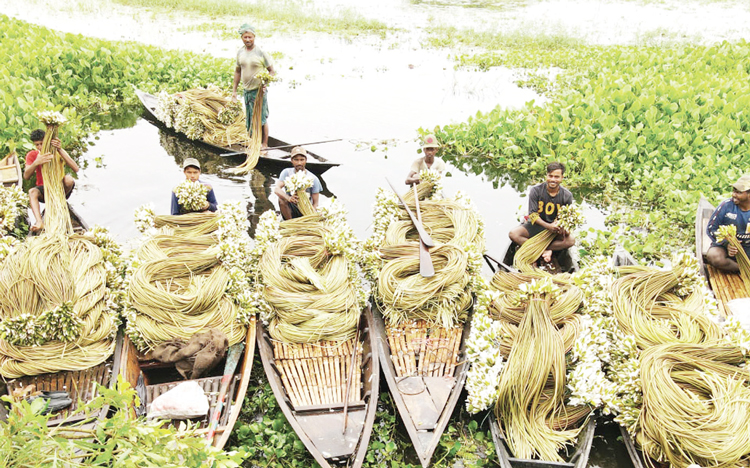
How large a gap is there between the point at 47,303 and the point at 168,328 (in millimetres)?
1076

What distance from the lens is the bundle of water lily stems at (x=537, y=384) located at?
423 cm

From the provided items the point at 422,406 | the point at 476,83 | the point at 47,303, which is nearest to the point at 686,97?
the point at 476,83

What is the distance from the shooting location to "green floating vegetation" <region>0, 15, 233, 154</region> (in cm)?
1206

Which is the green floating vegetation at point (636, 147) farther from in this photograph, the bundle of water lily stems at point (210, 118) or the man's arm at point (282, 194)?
the man's arm at point (282, 194)

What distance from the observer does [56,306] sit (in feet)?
15.7

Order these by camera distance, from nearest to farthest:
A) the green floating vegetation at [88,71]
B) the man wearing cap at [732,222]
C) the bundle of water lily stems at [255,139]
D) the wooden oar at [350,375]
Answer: the wooden oar at [350,375], the man wearing cap at [732,222], the bundle of water lily stems at [255,139], the green floating vegetation at [88,71]

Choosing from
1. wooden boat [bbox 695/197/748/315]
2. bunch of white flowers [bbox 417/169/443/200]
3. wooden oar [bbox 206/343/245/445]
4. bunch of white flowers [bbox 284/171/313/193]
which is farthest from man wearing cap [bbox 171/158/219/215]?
wooden boat [bbox 695/197/748/315]

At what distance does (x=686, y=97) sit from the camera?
1130 centimetres

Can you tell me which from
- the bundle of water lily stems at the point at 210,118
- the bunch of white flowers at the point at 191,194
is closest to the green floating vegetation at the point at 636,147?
the bundle of water lily stems at the point at 210,118

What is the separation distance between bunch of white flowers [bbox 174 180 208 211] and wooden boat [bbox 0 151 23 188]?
9.18ft

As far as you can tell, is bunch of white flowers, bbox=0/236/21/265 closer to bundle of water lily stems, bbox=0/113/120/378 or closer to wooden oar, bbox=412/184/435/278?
bundle of water lily stems, bbox=0/113/120/378

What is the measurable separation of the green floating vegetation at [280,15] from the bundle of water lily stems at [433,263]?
1705cm

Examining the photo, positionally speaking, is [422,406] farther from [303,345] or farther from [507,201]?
[507,201]

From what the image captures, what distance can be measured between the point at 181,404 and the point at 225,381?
474 mm
